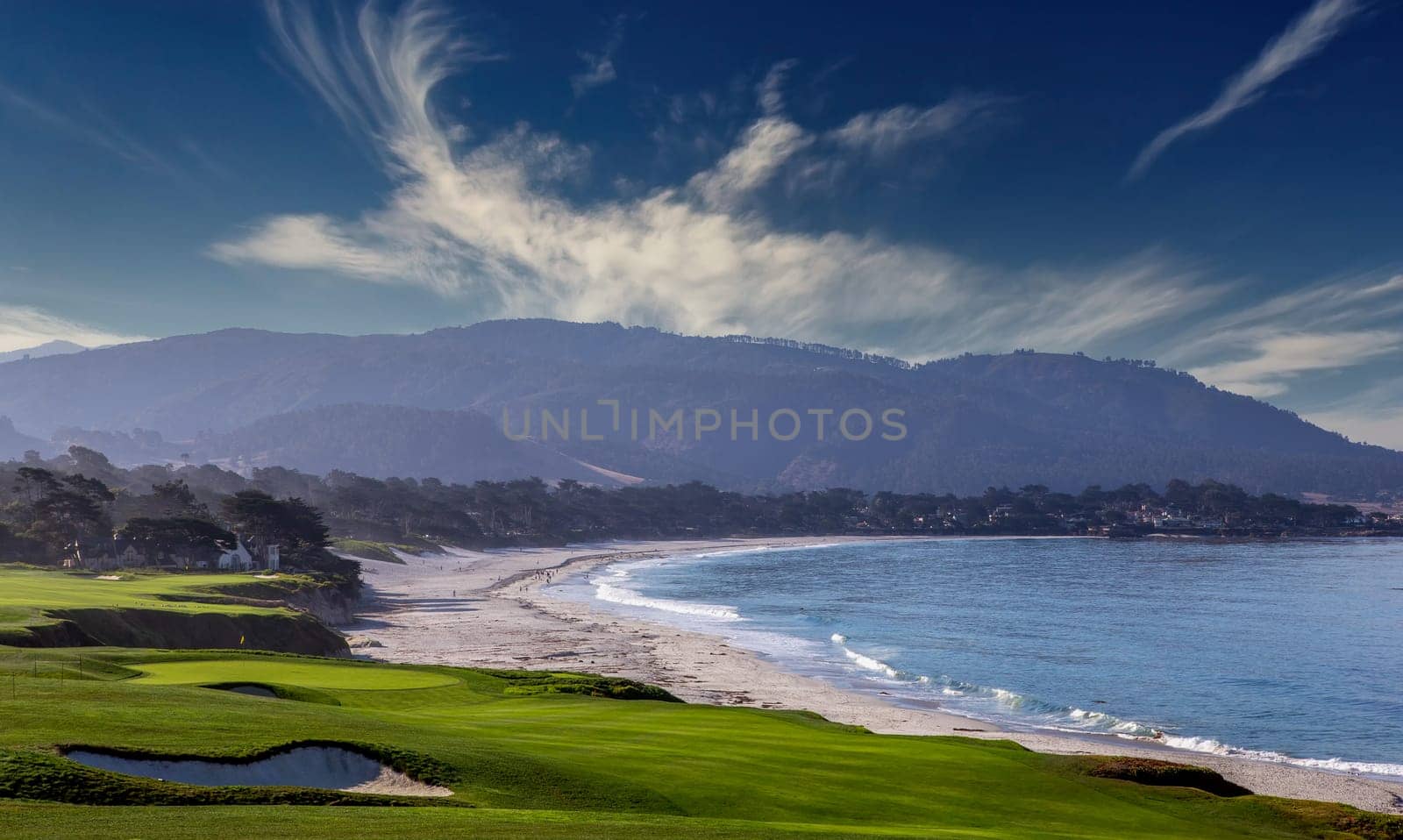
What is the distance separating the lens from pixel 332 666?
2966 centimetres

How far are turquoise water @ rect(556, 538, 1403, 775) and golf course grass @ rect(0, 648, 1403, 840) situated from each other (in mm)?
18026

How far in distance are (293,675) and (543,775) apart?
14990 mm

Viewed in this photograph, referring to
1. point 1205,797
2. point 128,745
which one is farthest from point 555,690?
point 1205,797

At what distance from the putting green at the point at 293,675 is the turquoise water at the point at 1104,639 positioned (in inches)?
939

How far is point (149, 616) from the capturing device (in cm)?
3888

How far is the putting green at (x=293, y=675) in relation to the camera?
24406mm

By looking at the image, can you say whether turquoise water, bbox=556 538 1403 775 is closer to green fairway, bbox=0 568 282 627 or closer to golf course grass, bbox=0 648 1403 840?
golf course grass, bbox=0 648 1403 840

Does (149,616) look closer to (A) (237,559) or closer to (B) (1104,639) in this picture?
(A) (237,559)

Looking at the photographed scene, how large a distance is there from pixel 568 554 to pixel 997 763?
151m

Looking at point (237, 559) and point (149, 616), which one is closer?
point (149, 616)

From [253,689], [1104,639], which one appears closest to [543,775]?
[253,689]

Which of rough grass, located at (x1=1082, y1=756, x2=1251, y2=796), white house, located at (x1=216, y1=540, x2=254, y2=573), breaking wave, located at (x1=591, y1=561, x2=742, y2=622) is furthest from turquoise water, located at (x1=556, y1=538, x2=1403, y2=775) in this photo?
white house, located at (x1=216, y1=540, x2=254, y2=573)

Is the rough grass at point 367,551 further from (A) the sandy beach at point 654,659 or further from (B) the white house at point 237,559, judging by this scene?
(B) the white house at point 237,559

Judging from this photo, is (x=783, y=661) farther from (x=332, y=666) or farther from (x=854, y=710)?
(x=332, y=666)
